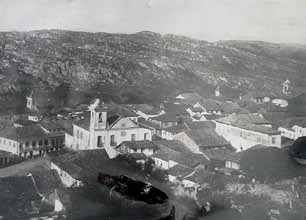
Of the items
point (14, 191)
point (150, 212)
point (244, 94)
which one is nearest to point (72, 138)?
point (14, 191)

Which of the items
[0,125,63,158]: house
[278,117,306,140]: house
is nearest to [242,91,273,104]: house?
[278,117,306,140]: house

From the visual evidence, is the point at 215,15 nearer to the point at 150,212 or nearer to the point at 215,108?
the point at 215,108

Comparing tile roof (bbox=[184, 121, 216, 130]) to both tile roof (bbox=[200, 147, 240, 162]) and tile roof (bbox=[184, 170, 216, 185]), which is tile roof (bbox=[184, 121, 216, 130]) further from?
tile roof (bbox=[184, 170, 216, 185])

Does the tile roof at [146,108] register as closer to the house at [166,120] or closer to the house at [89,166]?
the house at [166,120]

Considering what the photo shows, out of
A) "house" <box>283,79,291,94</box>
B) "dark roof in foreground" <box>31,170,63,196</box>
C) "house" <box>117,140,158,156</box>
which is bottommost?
"dark roof in foreground" <box>31,170,63,196</box>

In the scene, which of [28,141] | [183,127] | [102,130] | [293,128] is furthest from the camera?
[293,128]

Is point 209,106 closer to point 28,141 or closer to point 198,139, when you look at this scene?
point 198,139

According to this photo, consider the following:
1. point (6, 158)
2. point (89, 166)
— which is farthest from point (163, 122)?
point (6, 158)

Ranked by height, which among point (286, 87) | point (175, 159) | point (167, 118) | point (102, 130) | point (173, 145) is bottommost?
point (175, 159)
